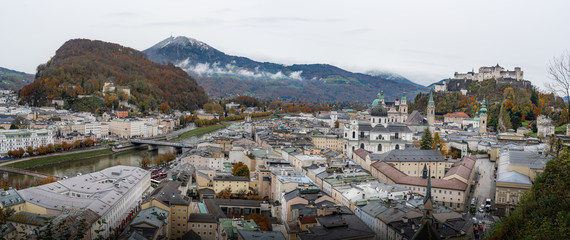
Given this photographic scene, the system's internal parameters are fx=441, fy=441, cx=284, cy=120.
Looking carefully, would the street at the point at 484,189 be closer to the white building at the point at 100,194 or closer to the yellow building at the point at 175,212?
the yellow building at the point at 175,212

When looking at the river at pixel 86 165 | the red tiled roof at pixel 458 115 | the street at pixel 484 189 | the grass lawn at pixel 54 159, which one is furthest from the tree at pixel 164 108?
the street at pixel 484 189

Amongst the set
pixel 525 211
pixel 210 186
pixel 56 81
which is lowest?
pixel 210 186

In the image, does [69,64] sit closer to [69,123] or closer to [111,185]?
[69,123]

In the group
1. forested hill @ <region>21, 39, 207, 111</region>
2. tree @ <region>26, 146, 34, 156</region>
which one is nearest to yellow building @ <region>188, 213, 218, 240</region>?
tree @ <region>26, 146, 34, 156</region>

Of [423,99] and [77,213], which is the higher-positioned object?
[423,99]

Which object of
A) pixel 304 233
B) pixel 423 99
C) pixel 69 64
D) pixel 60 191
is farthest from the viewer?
pixel 69 64

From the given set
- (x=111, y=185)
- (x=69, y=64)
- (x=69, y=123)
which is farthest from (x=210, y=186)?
(x=69, y=64)

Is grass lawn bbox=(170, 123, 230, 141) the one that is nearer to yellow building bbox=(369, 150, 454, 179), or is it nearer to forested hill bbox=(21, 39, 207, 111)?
forested hill bbox=(21, 39, 207, 111)
